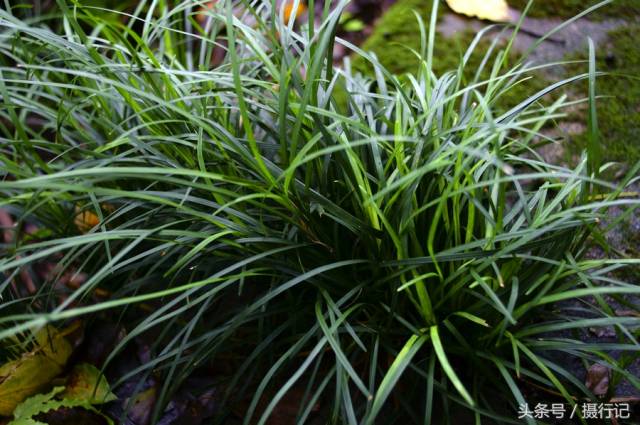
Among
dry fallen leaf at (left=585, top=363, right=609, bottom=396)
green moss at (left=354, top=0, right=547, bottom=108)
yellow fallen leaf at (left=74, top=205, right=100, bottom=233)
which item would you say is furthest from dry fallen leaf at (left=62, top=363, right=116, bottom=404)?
green moss at (left=354, top=0, right=547, bottom=108)

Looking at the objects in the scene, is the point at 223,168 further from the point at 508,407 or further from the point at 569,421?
the point at 569,421

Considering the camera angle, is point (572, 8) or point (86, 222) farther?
point (572, 8)

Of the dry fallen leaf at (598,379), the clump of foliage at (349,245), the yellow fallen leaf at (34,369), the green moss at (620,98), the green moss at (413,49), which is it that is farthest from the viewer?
the green moss at (413,49)

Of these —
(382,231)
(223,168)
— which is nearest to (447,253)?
(382,231)

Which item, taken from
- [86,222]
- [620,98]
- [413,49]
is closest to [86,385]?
[86,222]

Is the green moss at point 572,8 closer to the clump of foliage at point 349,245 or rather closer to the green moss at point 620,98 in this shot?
the green moss at point 620,98

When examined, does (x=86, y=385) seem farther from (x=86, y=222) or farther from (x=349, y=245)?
(x=349, y=245)

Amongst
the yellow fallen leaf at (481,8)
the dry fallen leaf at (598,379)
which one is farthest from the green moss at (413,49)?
the dry fallen leaf at (598,379)
